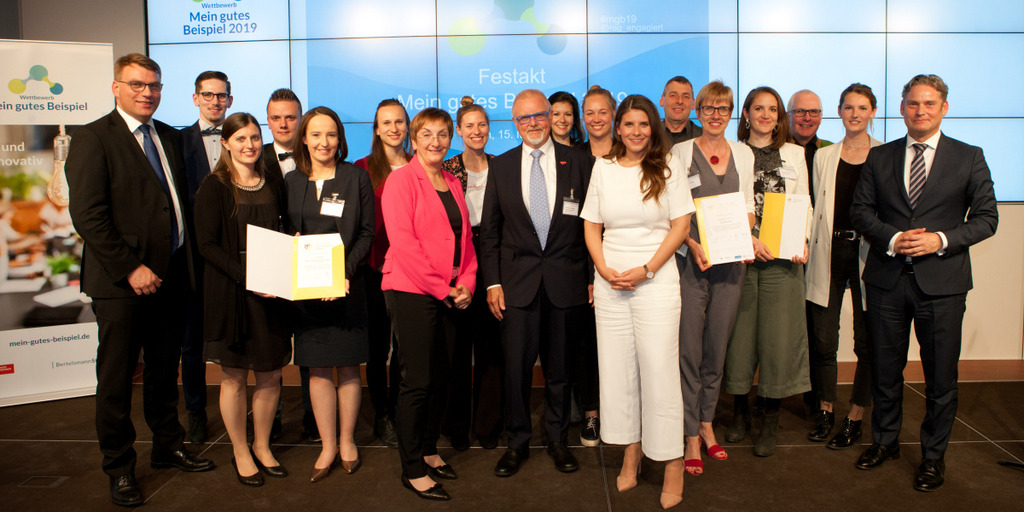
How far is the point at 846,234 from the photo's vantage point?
12.3 feet

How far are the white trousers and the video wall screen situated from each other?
2717mm

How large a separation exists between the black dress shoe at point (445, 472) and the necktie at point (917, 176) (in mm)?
2655

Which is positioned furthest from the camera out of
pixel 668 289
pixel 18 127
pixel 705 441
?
pixel 18 127

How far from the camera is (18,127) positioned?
15.0 feet

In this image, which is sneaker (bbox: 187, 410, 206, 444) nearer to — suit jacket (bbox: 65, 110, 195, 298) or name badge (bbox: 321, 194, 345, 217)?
suit jacket (bbox: 65, 110, 195, 298)

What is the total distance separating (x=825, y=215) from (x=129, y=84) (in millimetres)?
3745

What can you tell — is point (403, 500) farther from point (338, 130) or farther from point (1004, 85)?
point (1004, 85)

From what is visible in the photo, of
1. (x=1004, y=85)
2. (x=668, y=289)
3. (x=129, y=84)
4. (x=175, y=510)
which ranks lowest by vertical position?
(x=175, y=510)

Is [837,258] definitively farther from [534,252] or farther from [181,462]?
[181,462]

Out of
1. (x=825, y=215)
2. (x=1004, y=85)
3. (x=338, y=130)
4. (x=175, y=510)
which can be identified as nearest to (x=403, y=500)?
(x=175, y=510)

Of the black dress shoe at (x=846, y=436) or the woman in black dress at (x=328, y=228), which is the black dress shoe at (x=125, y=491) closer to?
the woman in black dress at (x=328, y=228)

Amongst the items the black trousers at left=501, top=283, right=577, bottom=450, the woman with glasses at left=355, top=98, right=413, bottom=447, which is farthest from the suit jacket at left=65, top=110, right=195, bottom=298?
the black trousers at left=501, top=283, right=577, bottom=450

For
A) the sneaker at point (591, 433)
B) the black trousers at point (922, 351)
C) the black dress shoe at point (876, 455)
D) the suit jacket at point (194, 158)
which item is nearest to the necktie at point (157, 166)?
the suit jacket at point (194, 158)

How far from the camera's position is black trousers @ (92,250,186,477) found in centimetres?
314
